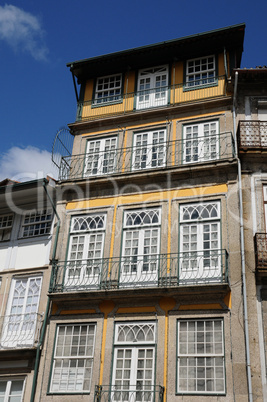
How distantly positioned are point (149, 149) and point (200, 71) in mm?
3377

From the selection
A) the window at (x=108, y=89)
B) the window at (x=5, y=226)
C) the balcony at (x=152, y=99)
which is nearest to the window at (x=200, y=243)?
the balcony at (x=152, y=99)

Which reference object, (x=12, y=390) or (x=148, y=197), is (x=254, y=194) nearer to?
(x=148, y=197)

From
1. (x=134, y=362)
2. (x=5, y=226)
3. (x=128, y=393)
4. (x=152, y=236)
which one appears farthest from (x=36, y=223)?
(x=128, y=393)

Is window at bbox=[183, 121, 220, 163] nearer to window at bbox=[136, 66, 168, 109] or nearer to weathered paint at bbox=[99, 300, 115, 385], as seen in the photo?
window at bbox=[136, 66, 168, 109]

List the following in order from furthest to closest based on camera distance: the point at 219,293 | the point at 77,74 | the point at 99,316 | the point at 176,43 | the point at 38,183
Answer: the point at 77,74, the point at 176,43, the point at 38,183, the point at 99,316, the point at 219,293

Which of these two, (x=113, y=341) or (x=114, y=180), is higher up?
(x=114, y=180)

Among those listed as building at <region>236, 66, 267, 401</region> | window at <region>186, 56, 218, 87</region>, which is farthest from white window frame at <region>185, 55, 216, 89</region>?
building at <region>236, 66, 267, 401</region>

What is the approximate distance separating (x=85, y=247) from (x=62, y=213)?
1.52 metres

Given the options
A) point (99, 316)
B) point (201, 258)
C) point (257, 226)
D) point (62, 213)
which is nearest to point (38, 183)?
point (62, 213)

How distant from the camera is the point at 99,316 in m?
13.7

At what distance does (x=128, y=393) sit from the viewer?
1238 centimetres

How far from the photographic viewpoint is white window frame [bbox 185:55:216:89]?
1683 centimetres

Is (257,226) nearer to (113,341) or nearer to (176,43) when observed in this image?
(113,341)

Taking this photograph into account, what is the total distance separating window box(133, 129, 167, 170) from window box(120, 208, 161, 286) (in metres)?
1.77
